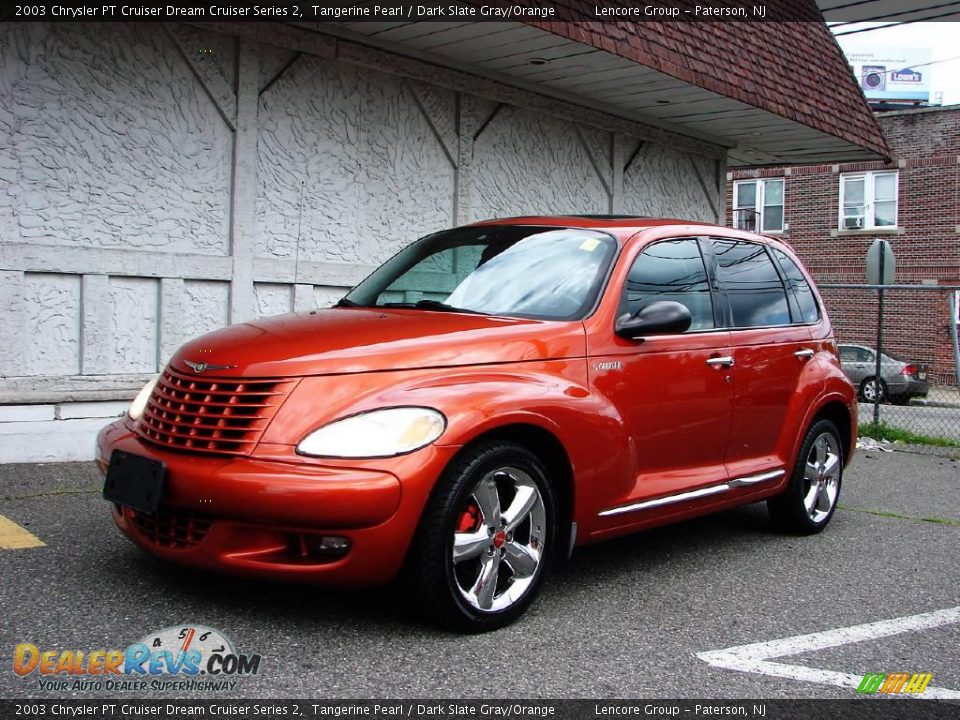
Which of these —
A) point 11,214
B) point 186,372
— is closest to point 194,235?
point 11,214

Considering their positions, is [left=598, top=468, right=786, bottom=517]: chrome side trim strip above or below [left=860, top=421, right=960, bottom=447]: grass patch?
above

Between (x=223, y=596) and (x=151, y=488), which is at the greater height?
(x=151, y=488)

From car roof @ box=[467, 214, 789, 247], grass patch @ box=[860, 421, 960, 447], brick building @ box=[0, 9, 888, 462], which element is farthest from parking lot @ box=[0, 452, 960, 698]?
grass patch @ box=[860, 421, 960, 447]

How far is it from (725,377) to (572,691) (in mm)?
2360

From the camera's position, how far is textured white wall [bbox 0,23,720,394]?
7.06 m

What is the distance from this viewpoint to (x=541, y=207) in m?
11.1

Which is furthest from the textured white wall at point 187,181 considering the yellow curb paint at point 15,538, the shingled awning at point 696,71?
the yellow curb paint at point 15,538

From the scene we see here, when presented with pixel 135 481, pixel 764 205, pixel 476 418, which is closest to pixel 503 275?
pixel 476 418

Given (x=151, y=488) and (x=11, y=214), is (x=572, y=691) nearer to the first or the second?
(x=151, y=488)

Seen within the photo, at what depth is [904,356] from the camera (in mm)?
16812

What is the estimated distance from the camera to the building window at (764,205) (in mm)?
30141

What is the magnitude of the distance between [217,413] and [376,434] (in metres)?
0.66

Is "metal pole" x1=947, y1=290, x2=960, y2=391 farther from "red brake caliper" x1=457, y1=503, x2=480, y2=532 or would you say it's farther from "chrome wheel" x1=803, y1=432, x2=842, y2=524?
"red brake caliper" x1=457, y1=503, x2=480, y2=532

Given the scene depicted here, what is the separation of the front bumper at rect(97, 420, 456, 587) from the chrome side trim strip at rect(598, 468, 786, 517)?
3.90ft
